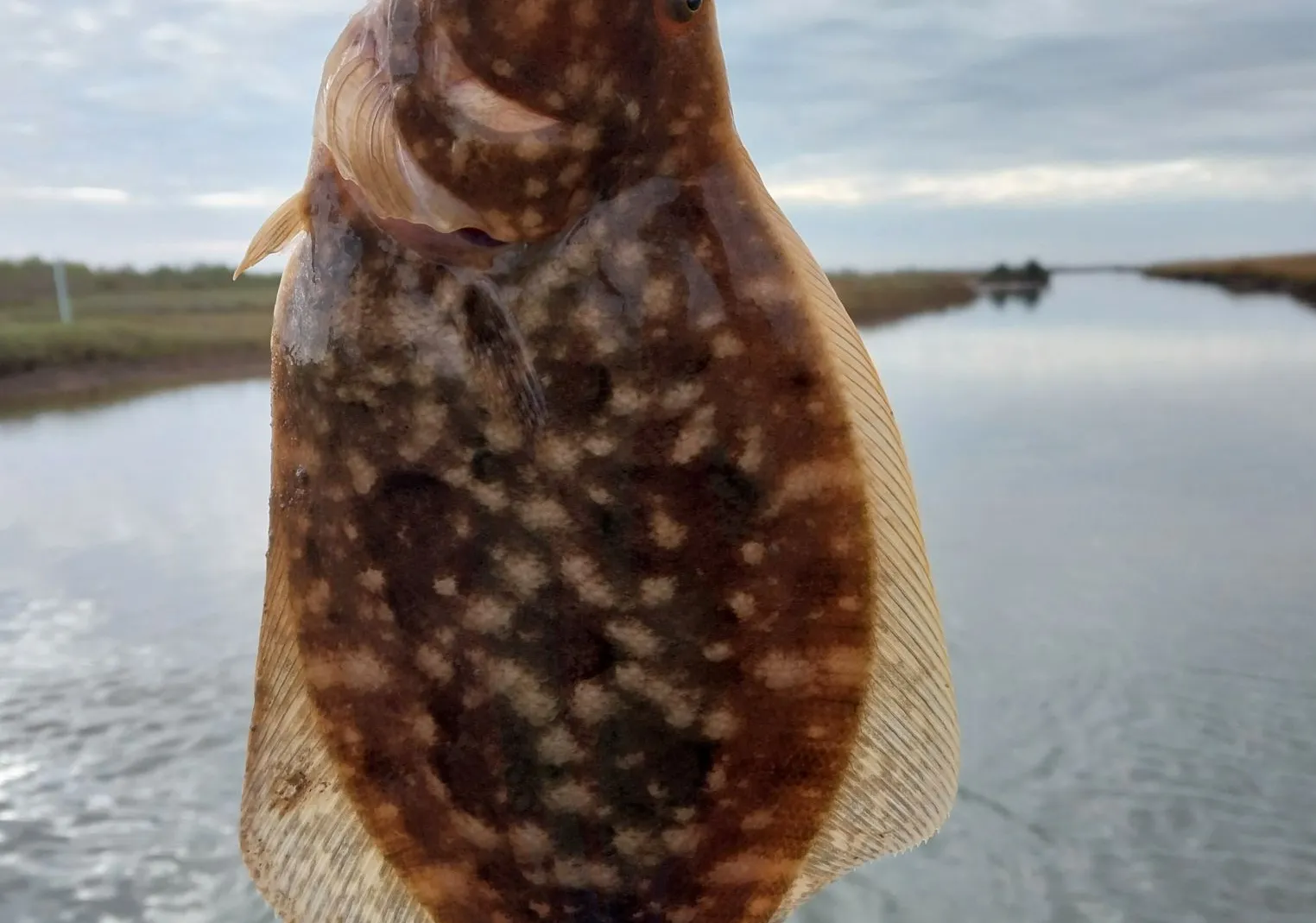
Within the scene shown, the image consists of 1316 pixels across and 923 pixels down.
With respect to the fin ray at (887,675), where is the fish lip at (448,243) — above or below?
above

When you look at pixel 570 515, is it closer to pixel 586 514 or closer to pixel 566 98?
pixel 586 514

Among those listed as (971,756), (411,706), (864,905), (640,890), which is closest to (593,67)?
(411,706)

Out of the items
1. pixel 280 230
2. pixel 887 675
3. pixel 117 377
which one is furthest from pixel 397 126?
pixel 117 377

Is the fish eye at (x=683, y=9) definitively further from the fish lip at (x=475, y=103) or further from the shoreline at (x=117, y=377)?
the shoreline at (x=117, y=377)

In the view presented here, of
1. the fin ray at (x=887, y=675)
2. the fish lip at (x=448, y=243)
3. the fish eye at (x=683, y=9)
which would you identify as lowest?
the fin ray at (x=887, y=675)

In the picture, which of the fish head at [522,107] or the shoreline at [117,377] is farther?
the shoreline at [117,377]

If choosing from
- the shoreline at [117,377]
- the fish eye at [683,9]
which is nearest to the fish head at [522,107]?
the fish eye at [683,9]

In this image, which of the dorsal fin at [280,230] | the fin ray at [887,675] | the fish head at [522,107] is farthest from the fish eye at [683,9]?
the dorsal fin at [280,230]

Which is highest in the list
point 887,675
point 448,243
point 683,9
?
point 683,9
